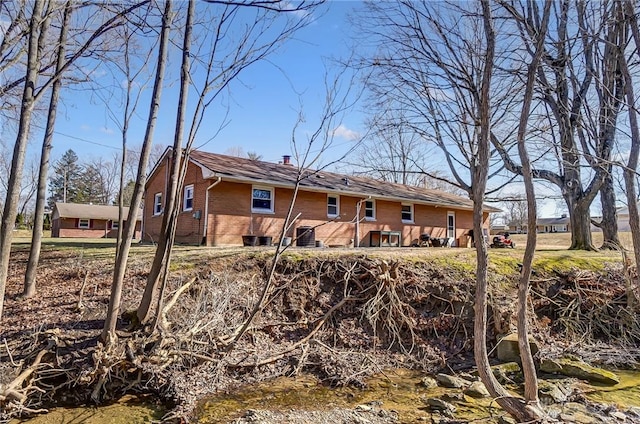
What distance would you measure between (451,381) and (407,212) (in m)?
14.6

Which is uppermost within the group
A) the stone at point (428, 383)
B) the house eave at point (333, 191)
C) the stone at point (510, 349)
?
the house eave at point (333, 191)

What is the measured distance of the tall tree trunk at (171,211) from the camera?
5938mm

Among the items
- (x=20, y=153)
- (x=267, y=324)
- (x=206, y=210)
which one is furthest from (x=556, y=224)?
(x=20, y=153)

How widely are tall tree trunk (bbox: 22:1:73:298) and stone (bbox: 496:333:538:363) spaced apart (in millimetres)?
8886

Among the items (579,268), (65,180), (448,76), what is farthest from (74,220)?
(579,268)

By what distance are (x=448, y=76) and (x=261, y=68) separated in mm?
5259

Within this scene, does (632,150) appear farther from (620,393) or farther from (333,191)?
(333,191)

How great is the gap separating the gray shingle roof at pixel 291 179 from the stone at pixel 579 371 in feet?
26.8

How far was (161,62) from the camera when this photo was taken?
5.87 meters

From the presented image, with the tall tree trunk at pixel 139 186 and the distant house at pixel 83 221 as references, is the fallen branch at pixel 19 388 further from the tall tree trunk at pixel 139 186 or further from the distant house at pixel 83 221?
the distant house at pixel 83 221

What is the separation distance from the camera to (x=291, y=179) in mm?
16062

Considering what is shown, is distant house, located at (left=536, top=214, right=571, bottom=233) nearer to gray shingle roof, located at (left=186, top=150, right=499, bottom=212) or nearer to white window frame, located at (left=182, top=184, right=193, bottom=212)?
gray shingle roof, located at (left=186, top=150, right=499, bottom=212)

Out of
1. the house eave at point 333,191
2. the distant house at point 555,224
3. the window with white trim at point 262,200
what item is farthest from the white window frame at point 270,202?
the distant house at point 555,224

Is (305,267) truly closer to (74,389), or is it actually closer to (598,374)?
(74,389)
